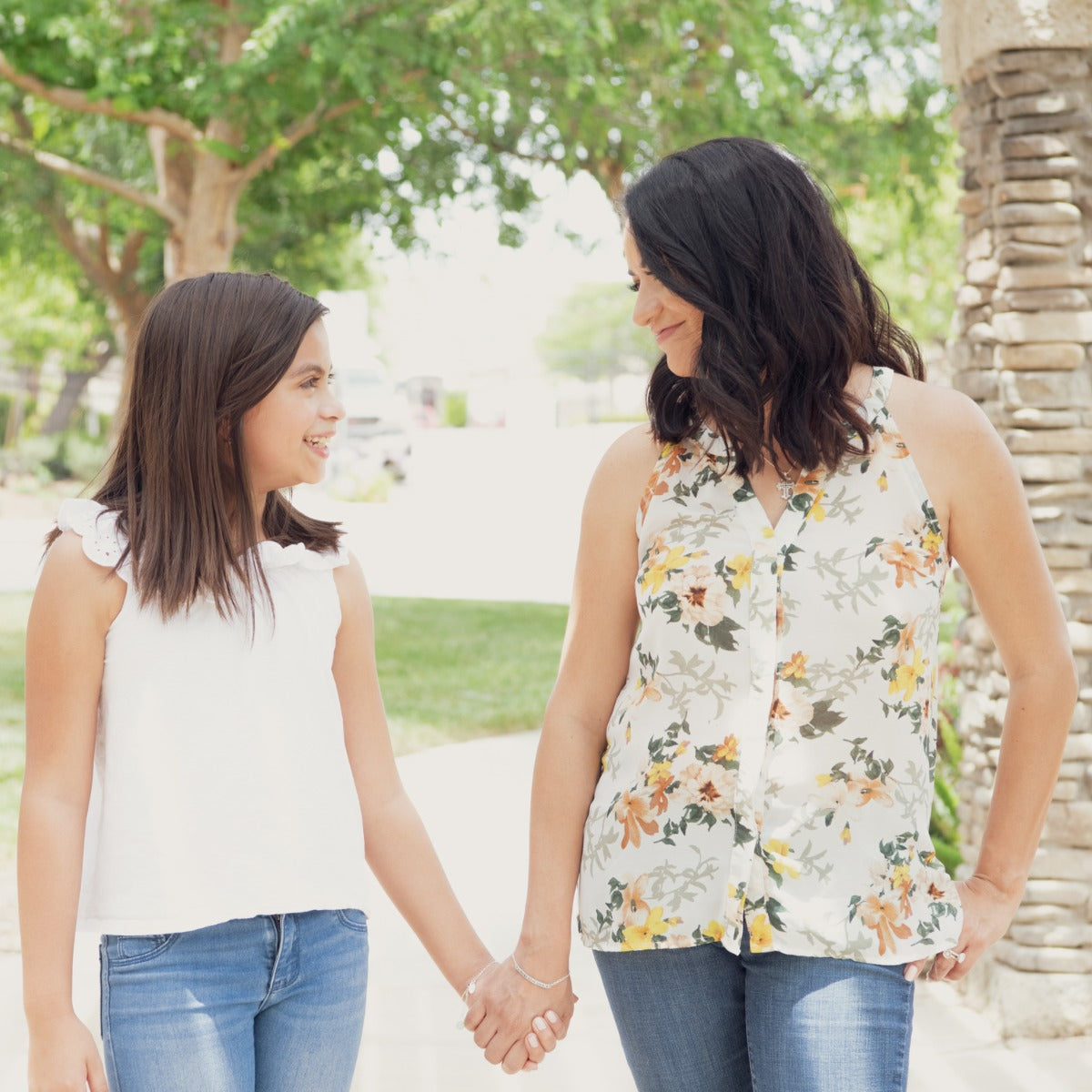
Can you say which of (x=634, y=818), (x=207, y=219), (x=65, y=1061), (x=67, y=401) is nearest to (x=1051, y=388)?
(x=634, y=818)

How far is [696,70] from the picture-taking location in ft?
43.3

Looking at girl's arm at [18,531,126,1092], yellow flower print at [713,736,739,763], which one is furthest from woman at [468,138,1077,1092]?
girl's arm at [18,531,126,1092]

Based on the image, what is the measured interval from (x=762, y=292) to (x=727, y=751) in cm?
61

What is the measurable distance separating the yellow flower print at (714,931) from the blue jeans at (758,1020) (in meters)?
0.05

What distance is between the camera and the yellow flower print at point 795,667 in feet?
6.37

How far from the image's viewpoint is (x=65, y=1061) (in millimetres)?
1863

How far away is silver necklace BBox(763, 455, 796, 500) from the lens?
2.01 m

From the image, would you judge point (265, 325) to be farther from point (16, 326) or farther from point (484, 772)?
point (16, 326)

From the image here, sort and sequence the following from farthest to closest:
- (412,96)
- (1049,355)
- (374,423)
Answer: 1. (374,423)
2. (412,96)
3. (1049,355)

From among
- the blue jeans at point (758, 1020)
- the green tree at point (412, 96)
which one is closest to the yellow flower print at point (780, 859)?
the blue jeans at point (758, 1020)

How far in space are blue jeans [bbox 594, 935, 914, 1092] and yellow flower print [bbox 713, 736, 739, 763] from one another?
25 cm

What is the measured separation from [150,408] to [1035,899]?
3.18 m

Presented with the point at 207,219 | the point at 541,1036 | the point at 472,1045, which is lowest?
the point at 472,1045

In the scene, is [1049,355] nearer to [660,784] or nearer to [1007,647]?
[1007,647]
